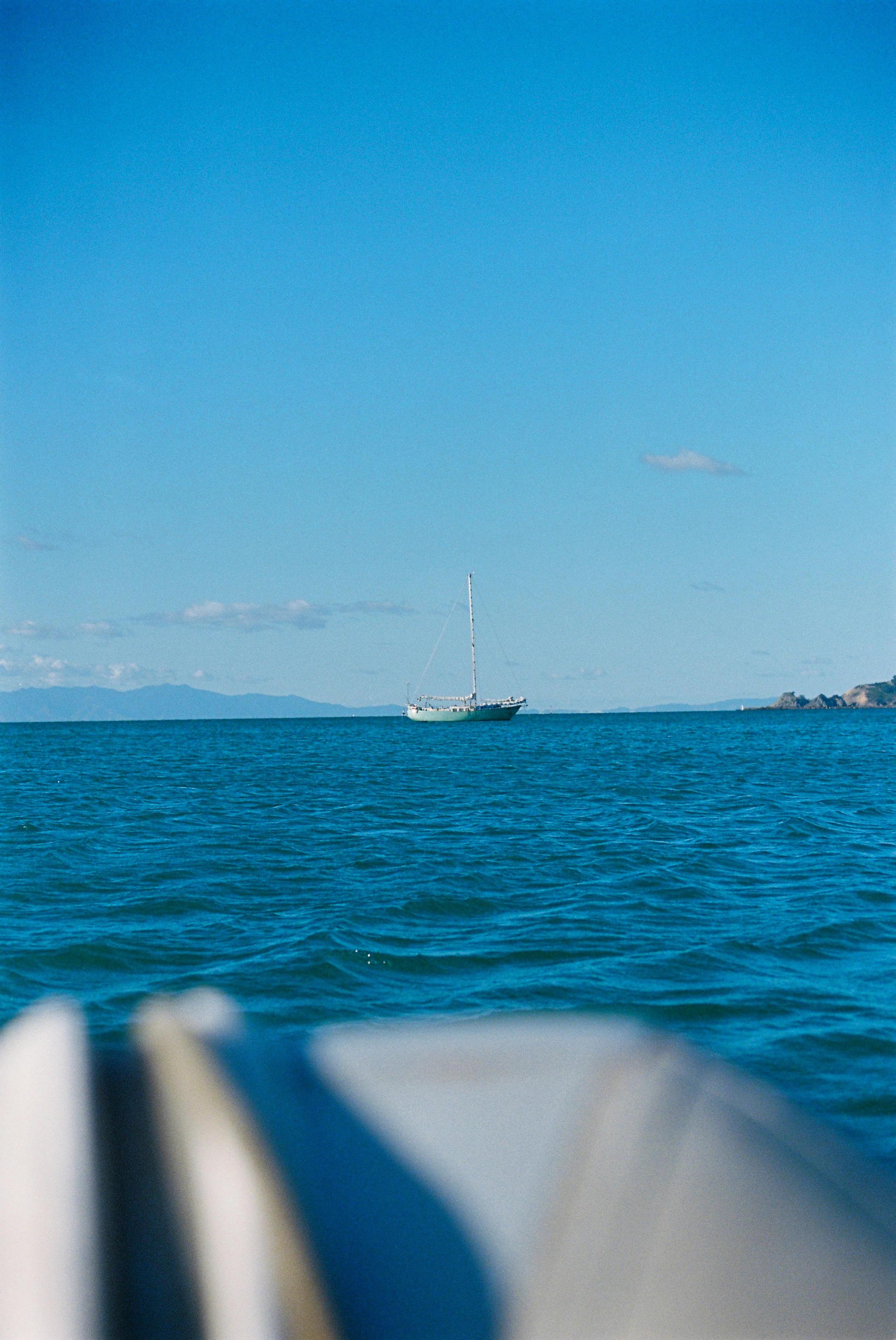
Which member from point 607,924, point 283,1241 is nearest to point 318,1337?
point 283,1241

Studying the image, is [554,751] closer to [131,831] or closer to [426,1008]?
[131,831]

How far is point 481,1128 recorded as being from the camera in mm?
1934

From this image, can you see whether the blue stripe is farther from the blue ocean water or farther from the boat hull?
the boat hull

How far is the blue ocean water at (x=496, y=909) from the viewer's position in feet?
21.2

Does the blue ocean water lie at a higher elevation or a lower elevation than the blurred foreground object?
lower

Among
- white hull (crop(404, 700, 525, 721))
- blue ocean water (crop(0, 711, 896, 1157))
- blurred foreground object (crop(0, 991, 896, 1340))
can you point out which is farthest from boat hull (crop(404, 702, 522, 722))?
blurred foreground object (crop(0, 991, 896, 1340))

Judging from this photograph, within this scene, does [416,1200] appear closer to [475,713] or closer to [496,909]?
[496,909]

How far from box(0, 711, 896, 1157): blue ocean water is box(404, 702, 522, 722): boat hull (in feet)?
294

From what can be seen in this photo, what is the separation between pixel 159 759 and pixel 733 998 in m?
43.3

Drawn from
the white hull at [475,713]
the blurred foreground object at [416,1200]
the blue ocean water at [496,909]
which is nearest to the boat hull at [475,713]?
the white hull at [475,713]

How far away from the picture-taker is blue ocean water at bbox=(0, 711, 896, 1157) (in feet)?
21.2

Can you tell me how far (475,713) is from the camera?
11650 centimetres

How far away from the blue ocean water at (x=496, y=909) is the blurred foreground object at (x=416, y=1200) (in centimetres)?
306

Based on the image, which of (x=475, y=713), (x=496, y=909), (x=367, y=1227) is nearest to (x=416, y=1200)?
(x=367, y=1227)
